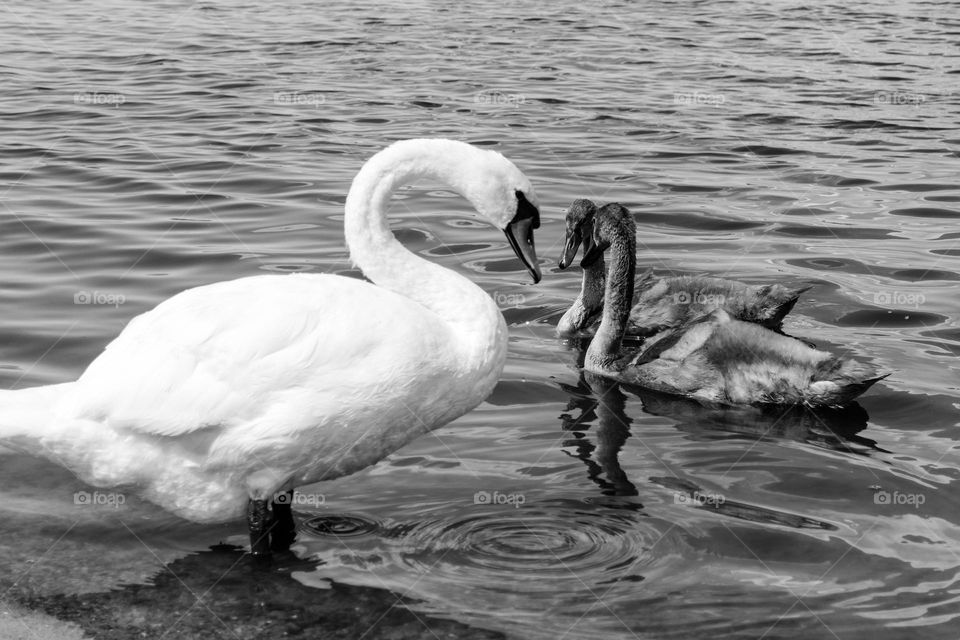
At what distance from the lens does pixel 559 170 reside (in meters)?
13.8

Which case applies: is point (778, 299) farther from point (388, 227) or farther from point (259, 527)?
point (259, 527)

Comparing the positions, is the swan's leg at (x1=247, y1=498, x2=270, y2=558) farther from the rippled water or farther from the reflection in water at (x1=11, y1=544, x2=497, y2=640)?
the rippled water

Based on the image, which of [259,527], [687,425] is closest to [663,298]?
[687,425]

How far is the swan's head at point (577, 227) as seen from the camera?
32.4ft

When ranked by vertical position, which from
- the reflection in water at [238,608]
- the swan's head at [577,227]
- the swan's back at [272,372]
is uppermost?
the swan's back at [272,372]

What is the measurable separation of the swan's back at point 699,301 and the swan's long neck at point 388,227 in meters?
3.23

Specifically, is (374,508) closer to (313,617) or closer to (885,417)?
(313,617)

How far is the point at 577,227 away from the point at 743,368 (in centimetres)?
232

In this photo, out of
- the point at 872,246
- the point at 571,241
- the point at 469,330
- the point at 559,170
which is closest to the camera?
the point at 469,330

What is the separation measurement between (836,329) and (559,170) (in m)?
4.99

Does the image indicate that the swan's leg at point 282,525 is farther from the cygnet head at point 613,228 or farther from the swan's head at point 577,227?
the swan's head at point 577,227

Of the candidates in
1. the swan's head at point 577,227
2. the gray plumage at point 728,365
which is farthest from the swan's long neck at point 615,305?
the swan's head at point 577,227

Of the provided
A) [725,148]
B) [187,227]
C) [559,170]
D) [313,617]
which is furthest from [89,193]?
[313,617]

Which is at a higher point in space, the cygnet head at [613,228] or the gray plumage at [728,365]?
the cygnet head at [613,228]
